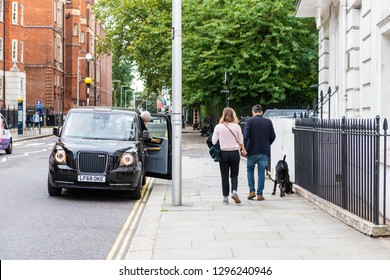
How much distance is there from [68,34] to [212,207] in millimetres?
77924

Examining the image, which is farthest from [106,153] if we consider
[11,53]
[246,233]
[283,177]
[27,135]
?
[11,53]

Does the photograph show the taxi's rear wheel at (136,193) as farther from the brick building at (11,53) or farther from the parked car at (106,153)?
the brick building at (11,53)

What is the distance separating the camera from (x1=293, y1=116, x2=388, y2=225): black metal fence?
852 centimetres

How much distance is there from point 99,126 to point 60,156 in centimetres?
163

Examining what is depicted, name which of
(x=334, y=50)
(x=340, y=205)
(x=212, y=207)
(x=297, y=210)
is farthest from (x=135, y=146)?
(x=334, y=50)

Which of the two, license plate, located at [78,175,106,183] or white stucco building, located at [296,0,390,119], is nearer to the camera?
white stucco building, located at [296,0,390,119]

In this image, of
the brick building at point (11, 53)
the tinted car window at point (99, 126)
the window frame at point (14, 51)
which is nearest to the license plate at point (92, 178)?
the tinted car window at point (99, 126)

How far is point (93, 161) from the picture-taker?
12.7 meters

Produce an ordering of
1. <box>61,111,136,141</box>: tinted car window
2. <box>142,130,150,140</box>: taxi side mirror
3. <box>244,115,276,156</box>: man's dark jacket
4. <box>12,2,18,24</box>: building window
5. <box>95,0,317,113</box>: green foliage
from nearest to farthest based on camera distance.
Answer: <box>244,115,276,156</box>: man's dark jacket < <box>61,111,136,141</box>: tinted car window < <box>142,130,150,140</box>: taxi side mirror < <box>95,0,317,113</box>: green foliage < <box>12,2,18,24</box>: building window

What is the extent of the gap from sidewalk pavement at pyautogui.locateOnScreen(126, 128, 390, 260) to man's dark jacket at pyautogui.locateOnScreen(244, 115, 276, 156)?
3.10ft

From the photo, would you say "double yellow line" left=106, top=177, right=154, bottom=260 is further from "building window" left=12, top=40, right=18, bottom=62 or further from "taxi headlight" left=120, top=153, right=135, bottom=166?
"building window" left=12, top=40, right=18, bottom=62

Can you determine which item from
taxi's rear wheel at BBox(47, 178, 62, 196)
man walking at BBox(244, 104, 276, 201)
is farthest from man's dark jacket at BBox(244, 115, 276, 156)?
taxi's rear wheel at BBox(47, 178, 62, 196)

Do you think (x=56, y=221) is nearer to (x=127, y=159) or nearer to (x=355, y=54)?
(x=127, y=159)

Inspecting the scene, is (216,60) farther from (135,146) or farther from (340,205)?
(340,205)
